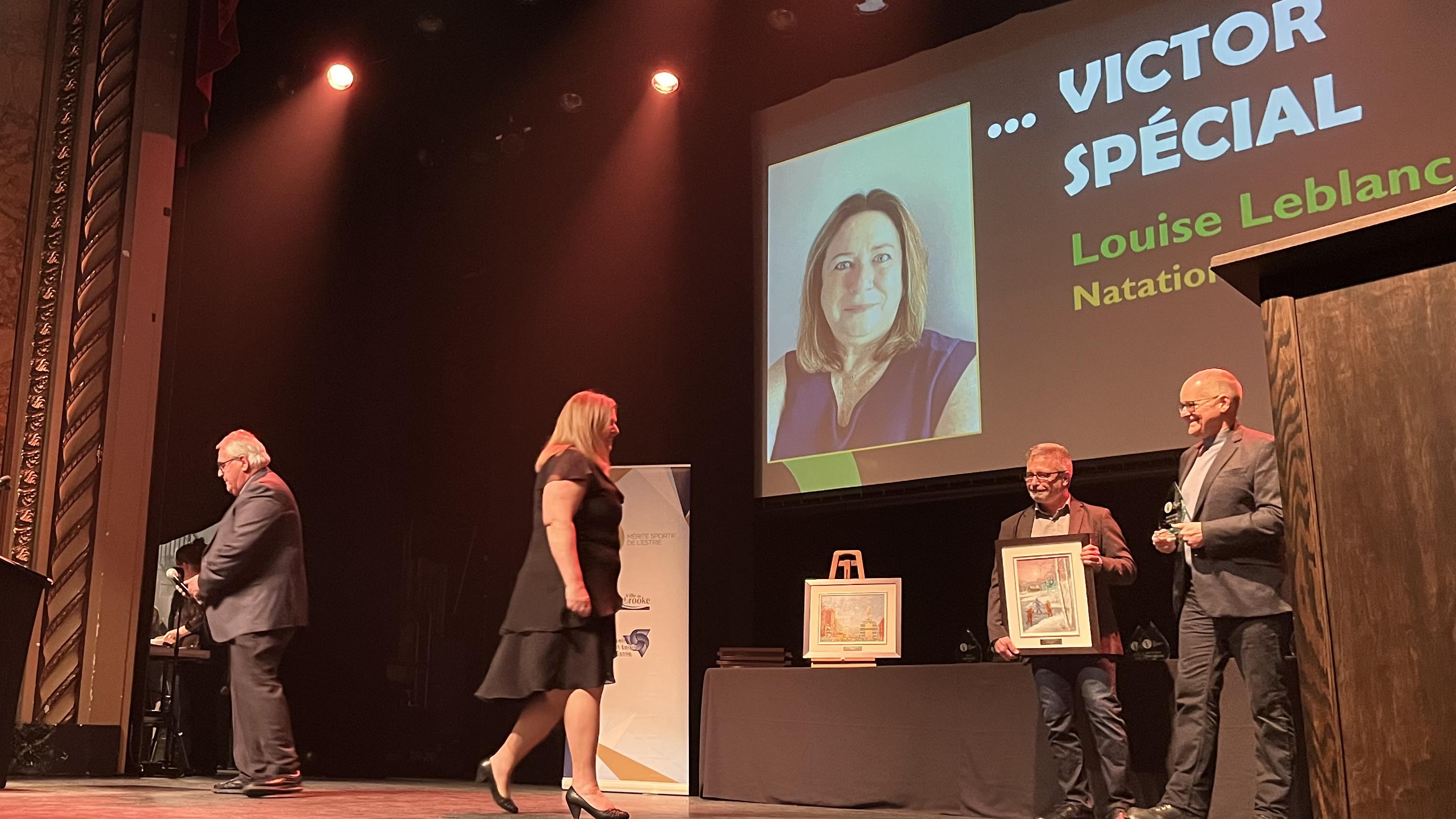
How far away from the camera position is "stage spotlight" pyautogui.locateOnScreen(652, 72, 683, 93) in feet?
23.8

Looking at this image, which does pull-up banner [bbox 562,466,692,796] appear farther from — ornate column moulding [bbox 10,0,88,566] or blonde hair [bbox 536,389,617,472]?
ornate column moulding [bbox 10,0,88,566]

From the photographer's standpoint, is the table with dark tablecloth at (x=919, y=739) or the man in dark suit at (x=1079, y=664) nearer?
the man in dark suit at (x=1079, y=664)

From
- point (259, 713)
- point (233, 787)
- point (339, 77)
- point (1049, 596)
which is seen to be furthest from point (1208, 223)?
point (339, 77)

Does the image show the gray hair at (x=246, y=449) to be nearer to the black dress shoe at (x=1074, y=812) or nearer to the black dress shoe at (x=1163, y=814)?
the black dress shoe at (x=1074, y=812)

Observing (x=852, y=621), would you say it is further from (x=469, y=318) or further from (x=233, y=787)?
(x=469, y=318)

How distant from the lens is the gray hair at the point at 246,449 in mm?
4789

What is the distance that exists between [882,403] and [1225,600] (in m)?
2.41

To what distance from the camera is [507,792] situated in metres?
3.71

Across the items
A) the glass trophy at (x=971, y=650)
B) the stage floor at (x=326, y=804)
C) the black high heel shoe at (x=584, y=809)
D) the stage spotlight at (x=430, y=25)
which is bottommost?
the stage floor at (x=326, y=804)

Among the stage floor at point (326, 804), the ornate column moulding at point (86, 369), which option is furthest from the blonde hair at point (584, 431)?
the ornate column moulding at point (86, 369)

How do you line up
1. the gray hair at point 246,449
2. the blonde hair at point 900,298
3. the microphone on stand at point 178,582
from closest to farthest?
the gray hair at point 246,449
the microphone on stand at point 178,582
the blonde hair at point 900,298

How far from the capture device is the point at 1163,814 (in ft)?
11.7

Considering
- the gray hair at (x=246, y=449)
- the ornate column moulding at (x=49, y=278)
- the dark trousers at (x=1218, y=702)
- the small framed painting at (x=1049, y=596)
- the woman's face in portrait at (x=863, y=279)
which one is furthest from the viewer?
the ornate column moulding at (x=49, y=278)

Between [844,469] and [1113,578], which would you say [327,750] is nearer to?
[844,469]
